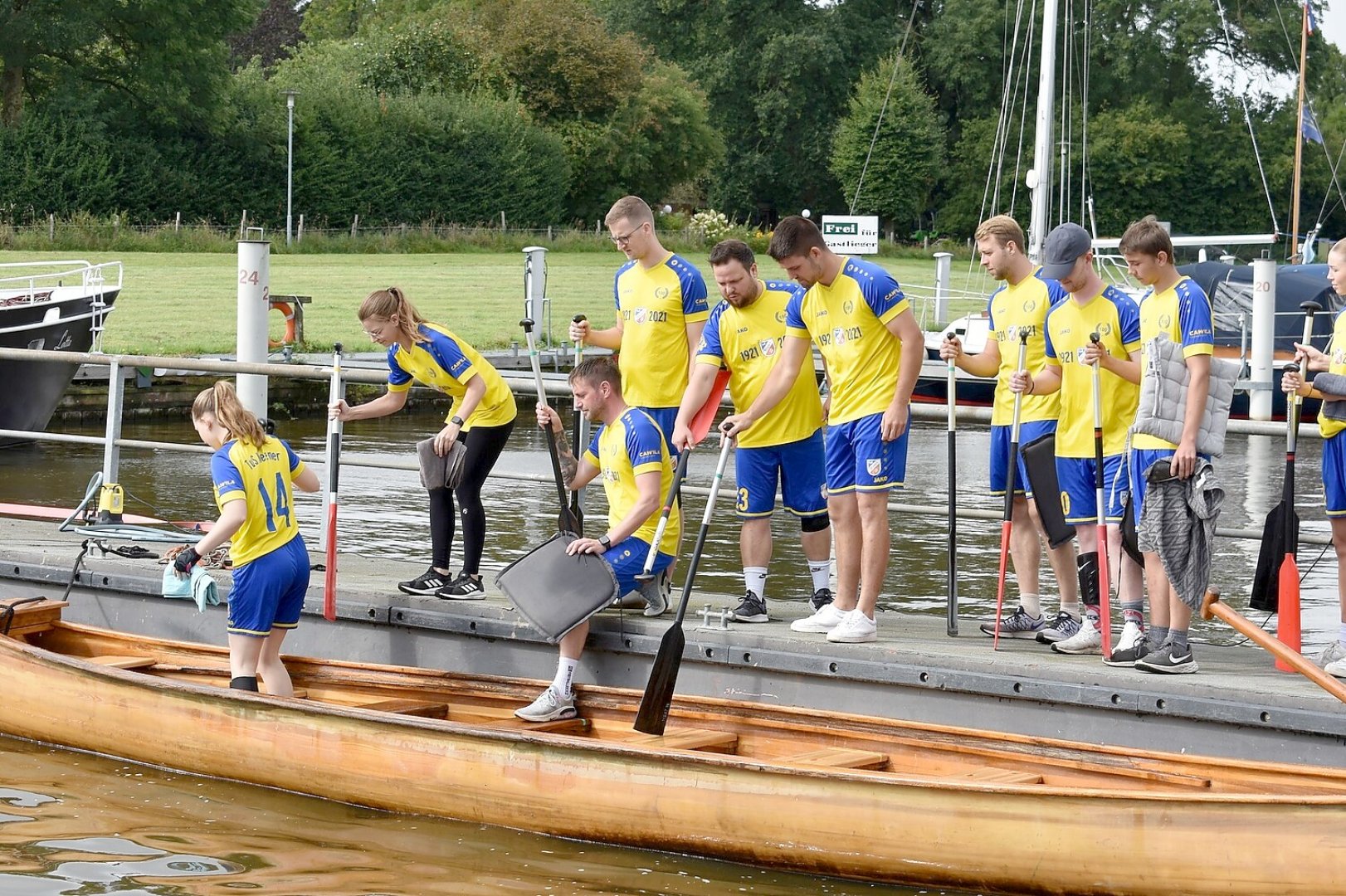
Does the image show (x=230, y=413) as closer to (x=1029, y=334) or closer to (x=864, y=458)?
(x=864, y=458)

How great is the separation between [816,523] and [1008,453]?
3.05ft

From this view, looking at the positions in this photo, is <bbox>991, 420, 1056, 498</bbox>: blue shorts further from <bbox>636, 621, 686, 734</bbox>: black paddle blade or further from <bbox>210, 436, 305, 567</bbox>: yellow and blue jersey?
<bbox>210, 436, 305, 567</bbox>: yellow and blue jersey

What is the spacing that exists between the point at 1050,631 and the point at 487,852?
2.59m

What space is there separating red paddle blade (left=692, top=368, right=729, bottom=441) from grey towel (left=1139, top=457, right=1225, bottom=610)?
6.27 ft

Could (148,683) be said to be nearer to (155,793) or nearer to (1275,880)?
(155,793)

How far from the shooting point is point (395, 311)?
783cm

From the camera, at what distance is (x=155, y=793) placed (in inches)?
290

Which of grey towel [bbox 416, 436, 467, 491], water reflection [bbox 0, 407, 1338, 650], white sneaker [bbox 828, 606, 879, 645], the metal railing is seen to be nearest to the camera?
white sneaker [bbox 828, 606, 879, 645]

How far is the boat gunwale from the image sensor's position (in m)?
5.61

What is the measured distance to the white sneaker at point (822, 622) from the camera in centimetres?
732

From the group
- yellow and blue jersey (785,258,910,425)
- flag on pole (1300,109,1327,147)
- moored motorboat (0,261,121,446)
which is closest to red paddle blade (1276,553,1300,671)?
yellow and blue jersey (785,258,910,425)

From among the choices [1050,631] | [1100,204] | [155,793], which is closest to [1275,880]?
[1050,631]

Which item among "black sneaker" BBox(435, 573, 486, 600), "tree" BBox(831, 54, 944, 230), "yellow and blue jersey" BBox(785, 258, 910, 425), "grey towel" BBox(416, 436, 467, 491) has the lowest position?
"black sneaker" BBox(435, 573, 486, 600)

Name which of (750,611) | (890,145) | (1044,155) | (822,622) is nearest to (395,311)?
(750,611)
